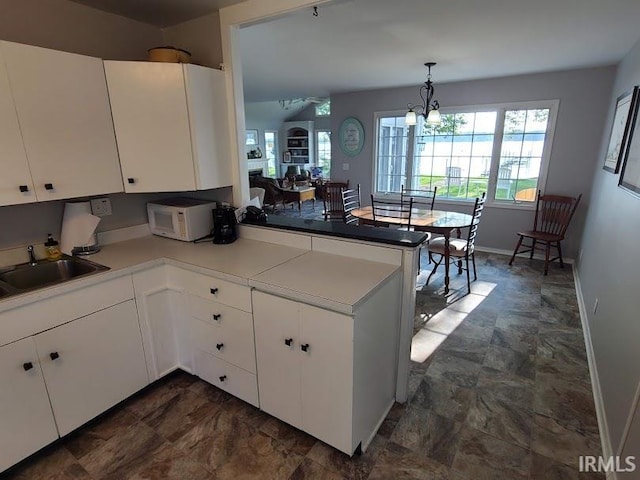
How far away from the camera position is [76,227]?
2.03 meters

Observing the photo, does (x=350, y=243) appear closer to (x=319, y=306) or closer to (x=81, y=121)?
(x=319, y=306)

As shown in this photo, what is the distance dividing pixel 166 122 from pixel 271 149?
34.2 ft

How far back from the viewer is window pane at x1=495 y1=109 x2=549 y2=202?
436 cm

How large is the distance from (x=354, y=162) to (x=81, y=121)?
4530mm

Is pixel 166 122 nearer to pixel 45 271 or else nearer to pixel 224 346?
pixel 45 271

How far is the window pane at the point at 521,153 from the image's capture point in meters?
4.36

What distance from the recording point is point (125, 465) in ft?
5.33

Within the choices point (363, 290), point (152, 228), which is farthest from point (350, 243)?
point (152, 228)

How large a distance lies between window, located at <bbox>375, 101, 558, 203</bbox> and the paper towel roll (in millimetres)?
4495

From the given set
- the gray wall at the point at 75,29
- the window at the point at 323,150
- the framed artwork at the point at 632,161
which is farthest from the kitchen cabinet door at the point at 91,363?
the window at the point at 323,150

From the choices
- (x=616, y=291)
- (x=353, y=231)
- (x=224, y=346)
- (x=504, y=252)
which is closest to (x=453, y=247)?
(x=616, y=291)

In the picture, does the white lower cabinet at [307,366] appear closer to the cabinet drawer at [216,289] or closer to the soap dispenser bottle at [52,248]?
the cabinet drawer at [216,289]

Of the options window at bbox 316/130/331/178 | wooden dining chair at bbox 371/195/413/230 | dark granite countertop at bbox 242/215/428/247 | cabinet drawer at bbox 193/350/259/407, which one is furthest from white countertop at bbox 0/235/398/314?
window at bbox 316/130/331/178

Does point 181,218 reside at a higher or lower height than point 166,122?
lower
